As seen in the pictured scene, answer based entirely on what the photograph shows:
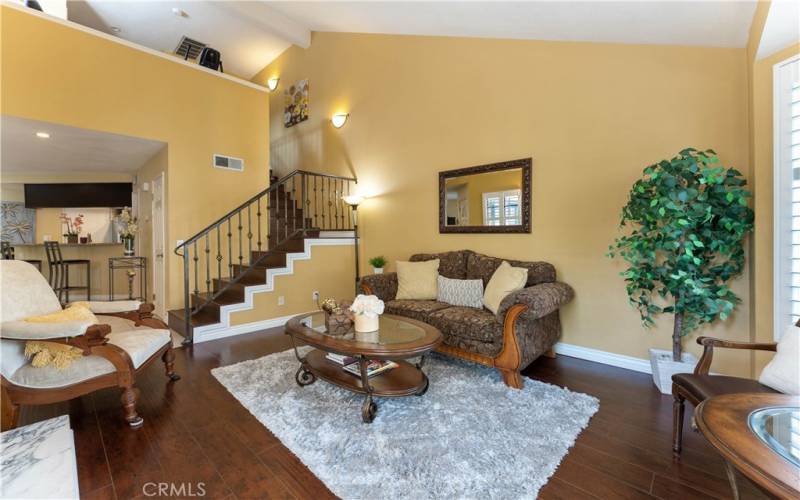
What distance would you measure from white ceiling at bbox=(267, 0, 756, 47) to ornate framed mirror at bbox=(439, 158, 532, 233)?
123cm

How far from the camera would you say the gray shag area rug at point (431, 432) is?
1.58m

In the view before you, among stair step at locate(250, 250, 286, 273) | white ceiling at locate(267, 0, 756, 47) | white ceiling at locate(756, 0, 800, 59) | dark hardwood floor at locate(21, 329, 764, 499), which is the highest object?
white ceiling at locate(267, 0, 756, 47)

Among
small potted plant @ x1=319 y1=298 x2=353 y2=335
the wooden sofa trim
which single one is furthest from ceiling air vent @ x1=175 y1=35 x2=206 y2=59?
the wooden sofa trim

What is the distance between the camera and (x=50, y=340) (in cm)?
199

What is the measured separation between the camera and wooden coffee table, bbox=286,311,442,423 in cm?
208

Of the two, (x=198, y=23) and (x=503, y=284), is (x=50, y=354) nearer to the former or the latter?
(x=503, y=284)

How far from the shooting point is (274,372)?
2.87 meters

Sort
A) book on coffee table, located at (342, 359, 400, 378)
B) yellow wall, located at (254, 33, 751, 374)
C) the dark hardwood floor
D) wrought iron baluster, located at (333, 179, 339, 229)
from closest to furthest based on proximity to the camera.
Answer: the dark hardwood floor → book on coffee table, located at (342, 359, 400, 378) → yellow wall, located at (254, 33, 751, 374) → wrought iron baluster, located at (333, 179, 339, 229)

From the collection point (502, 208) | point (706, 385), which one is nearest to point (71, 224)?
point (502, 208)

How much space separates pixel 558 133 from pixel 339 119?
12.1ft

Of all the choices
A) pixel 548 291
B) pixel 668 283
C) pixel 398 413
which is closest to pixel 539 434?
pixel 398 413

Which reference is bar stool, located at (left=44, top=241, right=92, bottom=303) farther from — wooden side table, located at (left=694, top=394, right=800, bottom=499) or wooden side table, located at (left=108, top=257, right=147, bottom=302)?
wooden side table, located at (left=694, top=394, right=800, bottom=499)

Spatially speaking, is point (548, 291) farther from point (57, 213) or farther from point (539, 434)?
point (57, 213)

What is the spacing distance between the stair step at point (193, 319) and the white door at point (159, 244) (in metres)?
0.73
